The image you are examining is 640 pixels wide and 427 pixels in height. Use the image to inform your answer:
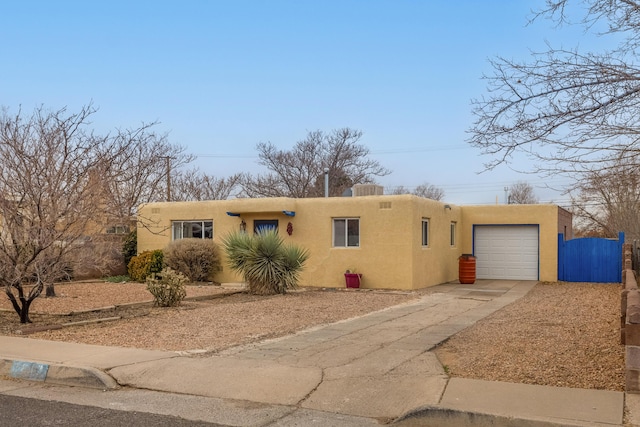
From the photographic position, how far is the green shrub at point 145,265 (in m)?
21.5

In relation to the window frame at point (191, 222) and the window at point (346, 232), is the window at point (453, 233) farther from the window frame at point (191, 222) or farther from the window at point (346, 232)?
the window frame at point (191, 222)

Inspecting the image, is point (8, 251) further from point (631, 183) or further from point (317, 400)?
point (631, 183)

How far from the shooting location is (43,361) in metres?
8.03

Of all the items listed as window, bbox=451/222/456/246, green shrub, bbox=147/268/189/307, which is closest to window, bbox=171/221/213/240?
green shrub, bbox=147/268/189/307

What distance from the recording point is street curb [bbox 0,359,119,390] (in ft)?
24.2

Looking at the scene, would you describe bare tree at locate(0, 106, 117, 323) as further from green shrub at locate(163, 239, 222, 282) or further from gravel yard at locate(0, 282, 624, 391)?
green shrub at locate(163, 239, 222, 282)

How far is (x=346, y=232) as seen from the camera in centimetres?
1992

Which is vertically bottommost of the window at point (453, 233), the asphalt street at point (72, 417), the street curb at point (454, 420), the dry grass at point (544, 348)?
the asphalt street at point (72, 417)

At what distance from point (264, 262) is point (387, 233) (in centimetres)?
414

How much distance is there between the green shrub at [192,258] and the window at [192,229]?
934 millimetres

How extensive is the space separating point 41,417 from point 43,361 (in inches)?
85.6

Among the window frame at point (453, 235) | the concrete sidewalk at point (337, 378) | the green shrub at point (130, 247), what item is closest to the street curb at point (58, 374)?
the concrete sidewalk at point (337, 378)

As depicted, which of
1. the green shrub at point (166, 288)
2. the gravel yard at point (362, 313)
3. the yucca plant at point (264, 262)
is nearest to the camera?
the gravel yard at point (362, 313)

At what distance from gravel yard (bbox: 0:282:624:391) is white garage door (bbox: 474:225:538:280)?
476 centimetres
